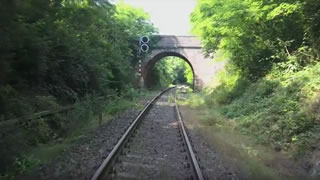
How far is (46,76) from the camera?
13680 mm

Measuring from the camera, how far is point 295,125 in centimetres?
1203

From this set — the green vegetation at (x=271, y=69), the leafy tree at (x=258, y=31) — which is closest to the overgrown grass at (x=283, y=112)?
the green vegetation at (x=271, y=69)

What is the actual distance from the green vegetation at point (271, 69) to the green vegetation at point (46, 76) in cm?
551

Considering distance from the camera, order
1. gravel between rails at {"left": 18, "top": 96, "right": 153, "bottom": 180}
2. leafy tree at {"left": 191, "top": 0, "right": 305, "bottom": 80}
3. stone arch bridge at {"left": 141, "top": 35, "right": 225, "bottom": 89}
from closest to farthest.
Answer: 1. gravel between rails at {"left": 18, "top": 96, "right": 153, "bottom": 180}
2. leafy tree at {"left": 191, "top": 0, "right": 305, "bottom": 80}
3. stone arch bridge at {"left": 141, "top": 35, "right": 225, "bottom": 89}

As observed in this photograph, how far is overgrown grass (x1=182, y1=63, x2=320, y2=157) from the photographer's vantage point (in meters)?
11.5

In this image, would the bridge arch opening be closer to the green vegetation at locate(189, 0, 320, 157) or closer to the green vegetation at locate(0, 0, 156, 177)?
the green vegetation at locate(189, 0, 320, 157)

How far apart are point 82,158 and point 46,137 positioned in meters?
2.17

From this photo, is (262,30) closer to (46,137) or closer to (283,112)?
(283,112)

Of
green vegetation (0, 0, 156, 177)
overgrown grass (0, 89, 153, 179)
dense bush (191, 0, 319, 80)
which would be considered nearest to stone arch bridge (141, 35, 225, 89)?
dense bush (191, 0, 319, 80)

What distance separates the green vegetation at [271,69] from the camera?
40.5 ft

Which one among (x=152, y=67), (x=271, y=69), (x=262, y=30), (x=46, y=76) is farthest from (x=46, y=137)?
(x=152, y=67)

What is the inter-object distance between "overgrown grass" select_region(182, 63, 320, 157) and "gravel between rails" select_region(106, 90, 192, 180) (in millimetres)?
2707

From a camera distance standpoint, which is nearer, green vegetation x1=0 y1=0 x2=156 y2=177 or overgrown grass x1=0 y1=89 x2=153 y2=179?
overgrown grass x1=0 y1=89 x2=153 y2=179

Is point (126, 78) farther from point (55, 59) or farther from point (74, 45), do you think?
point (55, 59)
